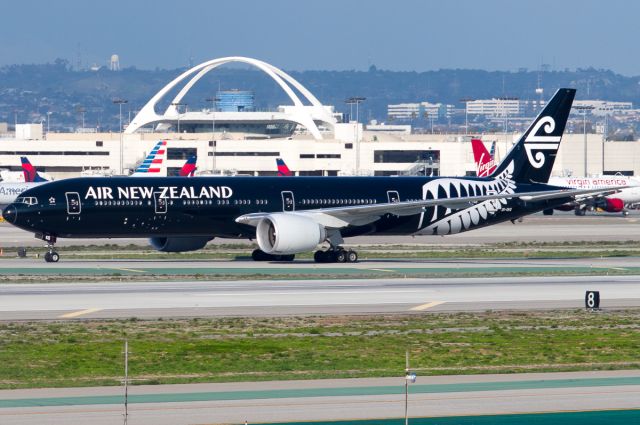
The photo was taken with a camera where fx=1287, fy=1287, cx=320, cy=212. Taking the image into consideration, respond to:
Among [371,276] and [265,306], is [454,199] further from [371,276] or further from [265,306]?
[265,306]

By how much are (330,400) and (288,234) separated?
108 ft

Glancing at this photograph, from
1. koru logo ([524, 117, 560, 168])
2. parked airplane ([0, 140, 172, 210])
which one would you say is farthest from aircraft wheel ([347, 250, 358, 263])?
parked airplane ([0, 140, 172, 210])

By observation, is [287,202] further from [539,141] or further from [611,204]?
[611,204]

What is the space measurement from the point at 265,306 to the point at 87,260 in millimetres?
24756

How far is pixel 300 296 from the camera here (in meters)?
47.2

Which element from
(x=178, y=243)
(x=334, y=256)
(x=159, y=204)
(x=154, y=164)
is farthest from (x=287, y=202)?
(x=154, y=164)

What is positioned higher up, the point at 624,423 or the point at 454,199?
the point at 454,199

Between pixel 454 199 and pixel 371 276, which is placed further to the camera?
pixel 454 199

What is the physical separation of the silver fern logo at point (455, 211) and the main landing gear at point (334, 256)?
4296 millimetres

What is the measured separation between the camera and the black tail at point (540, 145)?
227ft

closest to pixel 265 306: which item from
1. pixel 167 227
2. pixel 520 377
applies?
pixel 520 377

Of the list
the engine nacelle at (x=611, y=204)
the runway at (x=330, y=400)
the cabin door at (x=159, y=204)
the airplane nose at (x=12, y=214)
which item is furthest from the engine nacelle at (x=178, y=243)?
the engine nacelle at (x=611, y=204)

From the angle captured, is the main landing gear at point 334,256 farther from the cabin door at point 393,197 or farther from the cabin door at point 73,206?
the cabin door at point 73,206

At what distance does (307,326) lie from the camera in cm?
3894
